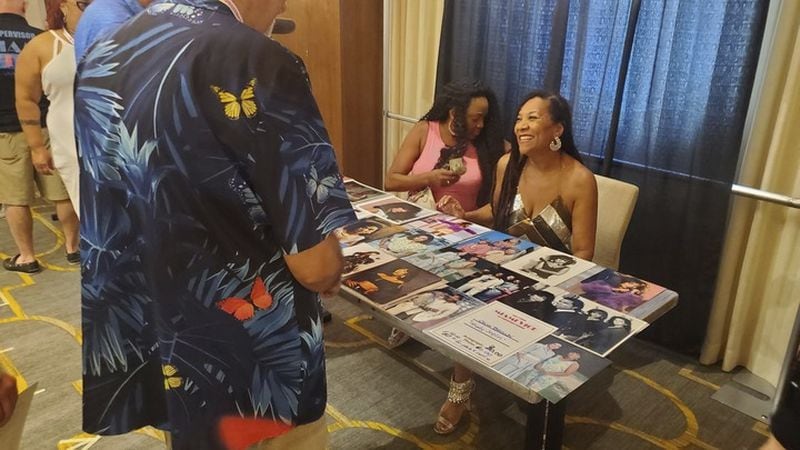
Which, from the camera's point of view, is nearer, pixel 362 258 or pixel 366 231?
pixel 362 258

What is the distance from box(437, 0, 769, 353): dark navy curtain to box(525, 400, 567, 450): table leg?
1.21 metres

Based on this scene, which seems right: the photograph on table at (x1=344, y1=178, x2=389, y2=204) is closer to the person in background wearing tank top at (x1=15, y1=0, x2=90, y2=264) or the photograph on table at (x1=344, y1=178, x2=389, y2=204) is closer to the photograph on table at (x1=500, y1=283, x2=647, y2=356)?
the photograph on table at (x1=500, y1=283, x2=647, y2=356)

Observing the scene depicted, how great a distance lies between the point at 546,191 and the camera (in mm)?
1957

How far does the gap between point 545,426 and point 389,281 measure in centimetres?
51

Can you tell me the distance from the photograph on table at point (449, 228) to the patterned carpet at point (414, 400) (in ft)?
1.73

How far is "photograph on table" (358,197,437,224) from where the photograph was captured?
6.60 feet

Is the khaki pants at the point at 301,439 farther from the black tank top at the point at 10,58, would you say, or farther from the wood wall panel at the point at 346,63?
the black tank top at the point at 10,58

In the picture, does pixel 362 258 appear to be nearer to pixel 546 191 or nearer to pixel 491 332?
pixel 491 332

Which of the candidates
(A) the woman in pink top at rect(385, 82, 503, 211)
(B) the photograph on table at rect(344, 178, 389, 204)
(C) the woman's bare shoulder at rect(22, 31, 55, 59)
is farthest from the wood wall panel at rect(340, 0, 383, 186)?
(C) the woman's bare shoulder at rect(22, 31, 55, 59)

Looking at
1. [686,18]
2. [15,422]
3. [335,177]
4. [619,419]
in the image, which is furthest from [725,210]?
[15,422]

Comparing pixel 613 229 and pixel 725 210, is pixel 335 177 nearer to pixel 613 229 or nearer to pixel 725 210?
pixel 613 229

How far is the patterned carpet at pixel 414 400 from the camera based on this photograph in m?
1.92

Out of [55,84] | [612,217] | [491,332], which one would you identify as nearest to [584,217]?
[612,217]

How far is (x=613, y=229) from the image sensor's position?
2.05 meters
